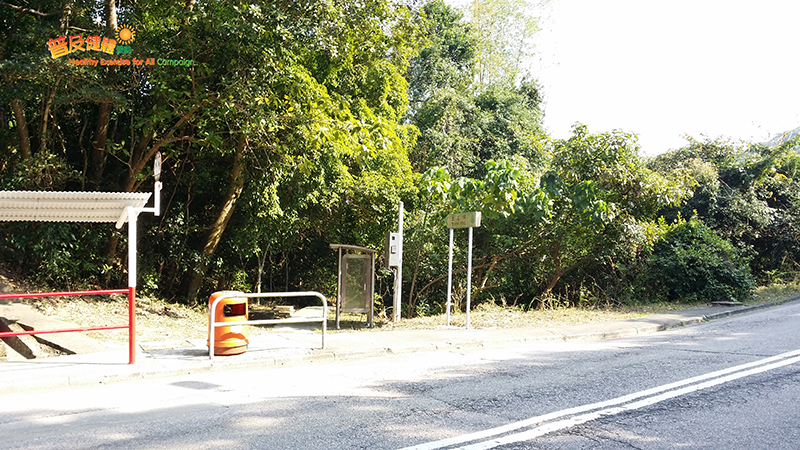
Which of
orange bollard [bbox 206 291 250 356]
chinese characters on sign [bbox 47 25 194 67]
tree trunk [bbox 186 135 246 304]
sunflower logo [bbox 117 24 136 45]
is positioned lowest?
orange bollard [bbox 206 291 250 356]

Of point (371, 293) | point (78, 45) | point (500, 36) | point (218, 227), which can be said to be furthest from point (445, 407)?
point (500, 36)

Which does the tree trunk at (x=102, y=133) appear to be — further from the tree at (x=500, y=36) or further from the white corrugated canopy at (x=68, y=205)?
the tree at (x=500, y=36)

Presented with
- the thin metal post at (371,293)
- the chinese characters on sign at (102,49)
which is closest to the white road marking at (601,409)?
the thin metal post at (371,293)

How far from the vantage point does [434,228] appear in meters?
16.6

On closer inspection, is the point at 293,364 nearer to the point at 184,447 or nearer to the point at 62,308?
the point at 184,447

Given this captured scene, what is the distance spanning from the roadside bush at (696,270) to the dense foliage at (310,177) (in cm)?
7

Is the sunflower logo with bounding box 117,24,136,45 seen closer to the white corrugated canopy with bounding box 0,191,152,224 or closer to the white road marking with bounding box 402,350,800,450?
the white corrugated canopy with bounding box 0,191,152,224

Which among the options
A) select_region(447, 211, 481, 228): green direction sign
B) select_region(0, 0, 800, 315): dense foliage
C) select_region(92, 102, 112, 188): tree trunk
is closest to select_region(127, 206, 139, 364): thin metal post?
select_region(0, 0, 800, 315): dense foliage

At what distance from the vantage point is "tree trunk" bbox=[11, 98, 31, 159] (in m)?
11.2

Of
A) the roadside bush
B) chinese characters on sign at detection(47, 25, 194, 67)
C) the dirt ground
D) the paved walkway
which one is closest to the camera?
the paved walkway

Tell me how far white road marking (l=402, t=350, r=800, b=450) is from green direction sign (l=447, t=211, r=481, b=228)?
17.3 ft

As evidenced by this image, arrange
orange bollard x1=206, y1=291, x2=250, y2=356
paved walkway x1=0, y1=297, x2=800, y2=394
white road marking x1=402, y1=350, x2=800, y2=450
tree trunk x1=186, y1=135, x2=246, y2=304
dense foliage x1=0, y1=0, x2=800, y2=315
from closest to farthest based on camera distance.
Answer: white road marking x1=402, y1=350, x2=800, y2=450
paved walkway x1=0, y1=297, x2=800, y2=394
orange bollard x1=206, y1=291, x2=250, y2=356
dense foliage x1=0, y1=0, x2=800, y2=315
tree trunk x1=186, y1=135, x2=246, y2=304

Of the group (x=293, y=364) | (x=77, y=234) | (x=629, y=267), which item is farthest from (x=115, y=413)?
(x=629, y=267)

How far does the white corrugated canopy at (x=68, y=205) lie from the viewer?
278 inches
